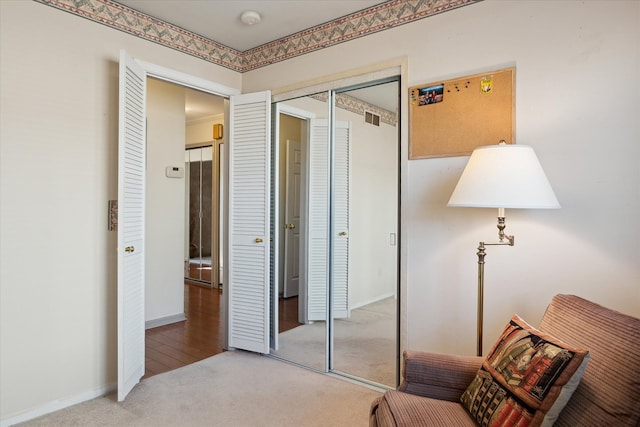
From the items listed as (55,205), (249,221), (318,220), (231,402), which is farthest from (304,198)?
(55,205)

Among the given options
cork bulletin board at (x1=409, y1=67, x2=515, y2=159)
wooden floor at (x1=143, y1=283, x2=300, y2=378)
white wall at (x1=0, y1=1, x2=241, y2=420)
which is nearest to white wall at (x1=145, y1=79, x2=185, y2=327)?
wooden floor at (x1=143, y1=283, x2=300, y2=378)

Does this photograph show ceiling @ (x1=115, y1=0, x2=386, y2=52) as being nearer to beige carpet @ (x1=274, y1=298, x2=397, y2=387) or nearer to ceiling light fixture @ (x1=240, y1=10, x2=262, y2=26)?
ceiling light fixture @ (x1=240, y1=10, x2=262, y2=26)

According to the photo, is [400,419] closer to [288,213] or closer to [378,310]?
[378,310]

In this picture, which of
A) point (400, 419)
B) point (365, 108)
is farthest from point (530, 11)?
point (400, 419)

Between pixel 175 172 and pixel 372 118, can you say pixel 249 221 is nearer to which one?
pixel 372 118

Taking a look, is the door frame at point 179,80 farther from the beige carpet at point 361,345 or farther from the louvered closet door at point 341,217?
the louvered closet door at point 341,217

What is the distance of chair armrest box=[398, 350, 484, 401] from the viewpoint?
165 cm

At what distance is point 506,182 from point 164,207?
364cm

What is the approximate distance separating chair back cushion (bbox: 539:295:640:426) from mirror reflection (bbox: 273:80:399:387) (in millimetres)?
1271

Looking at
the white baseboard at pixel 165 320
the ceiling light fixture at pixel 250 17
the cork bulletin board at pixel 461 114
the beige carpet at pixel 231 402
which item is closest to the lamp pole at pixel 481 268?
the cork bulletin board at pixel 461 114

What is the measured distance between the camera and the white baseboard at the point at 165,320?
402 centimetres

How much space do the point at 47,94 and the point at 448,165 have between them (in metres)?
2.44

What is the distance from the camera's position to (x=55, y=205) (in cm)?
234

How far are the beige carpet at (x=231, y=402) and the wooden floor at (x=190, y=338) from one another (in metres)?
0.21
